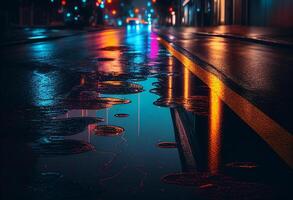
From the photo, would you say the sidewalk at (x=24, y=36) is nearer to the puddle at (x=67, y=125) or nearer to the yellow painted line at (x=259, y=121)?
the yellow painted line at (x=259, y=121)

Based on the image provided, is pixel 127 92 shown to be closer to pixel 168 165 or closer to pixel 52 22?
pixel 168 165

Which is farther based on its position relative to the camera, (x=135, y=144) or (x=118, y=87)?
(x=118, y=87)

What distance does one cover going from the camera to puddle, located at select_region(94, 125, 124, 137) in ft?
21.9

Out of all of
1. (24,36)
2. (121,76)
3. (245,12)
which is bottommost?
(121,76)

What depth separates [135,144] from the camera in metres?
6.08

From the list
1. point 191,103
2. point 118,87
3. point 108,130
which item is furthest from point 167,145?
point 118,87

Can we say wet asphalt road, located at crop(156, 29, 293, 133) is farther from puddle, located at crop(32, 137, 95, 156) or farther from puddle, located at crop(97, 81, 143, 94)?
puddle, located at crop(32, 137, 95, 156)

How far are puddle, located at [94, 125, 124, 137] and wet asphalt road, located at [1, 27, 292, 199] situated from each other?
0.08 feet

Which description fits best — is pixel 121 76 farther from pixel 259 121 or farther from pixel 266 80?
pixel 259 121

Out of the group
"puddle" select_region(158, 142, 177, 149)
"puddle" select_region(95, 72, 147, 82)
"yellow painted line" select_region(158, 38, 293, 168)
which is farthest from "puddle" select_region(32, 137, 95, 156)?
"puddle" select_region(95, 72, 147, 82)

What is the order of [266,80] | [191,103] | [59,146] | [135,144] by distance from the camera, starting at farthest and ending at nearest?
[266,80]
[191,103]
[135,144]
[59,146]

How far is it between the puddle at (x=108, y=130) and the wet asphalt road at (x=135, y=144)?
25 mm

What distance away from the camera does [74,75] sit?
14266 millimetres

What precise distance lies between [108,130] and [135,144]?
92 cm
